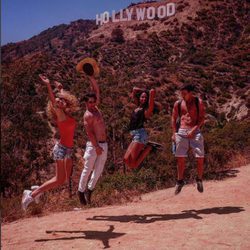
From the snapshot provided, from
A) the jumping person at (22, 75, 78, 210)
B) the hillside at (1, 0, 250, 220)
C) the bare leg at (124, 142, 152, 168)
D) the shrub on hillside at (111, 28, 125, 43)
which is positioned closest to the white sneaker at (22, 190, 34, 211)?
the jumping person at (22, 75, 78, 210)

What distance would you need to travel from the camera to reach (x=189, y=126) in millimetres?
7215

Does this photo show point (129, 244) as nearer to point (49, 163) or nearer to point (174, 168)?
point (174, 168)

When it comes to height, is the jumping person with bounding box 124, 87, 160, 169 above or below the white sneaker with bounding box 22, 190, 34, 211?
above

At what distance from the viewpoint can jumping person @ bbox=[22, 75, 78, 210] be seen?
601 centimetres

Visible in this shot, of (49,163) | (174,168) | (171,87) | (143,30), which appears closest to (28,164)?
(49,163)

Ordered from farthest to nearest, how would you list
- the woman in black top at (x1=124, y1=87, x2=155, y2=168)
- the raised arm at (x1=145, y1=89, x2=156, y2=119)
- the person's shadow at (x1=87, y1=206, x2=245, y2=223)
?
the woman in black top at (x1=124, y1=87, x2=155, y2=168), the raised arm at (x1=145, y1=89, x2=156, y2=119), the person's shadow at (x1=87, y1=206, x2=245, y2=223)

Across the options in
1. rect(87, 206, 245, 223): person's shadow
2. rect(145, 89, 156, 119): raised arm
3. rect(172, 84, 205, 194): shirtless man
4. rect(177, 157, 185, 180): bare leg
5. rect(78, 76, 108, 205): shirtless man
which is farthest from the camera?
rect(177, 157, 185, 180): bare leg

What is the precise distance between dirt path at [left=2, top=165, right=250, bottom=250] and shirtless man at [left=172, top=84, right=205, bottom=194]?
51 cm

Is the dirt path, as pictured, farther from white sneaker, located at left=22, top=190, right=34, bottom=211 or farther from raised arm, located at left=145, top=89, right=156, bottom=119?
raised arm, located at left=145, top=89, right=156, bottom=119

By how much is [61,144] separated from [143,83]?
89.9 feet

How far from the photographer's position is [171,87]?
1384 inches

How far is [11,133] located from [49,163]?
3672 millimetres

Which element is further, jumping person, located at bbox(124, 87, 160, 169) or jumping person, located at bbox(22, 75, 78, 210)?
jumping person, located at bbox(124, 87, 160, 169)

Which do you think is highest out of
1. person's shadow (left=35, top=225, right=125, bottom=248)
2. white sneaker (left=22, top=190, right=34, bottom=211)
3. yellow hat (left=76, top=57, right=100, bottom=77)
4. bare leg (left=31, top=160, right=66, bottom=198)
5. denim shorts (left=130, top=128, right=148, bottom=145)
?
yellow hat (left=76, top=57, right=100, bottom=77)
